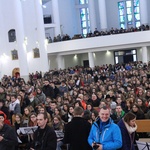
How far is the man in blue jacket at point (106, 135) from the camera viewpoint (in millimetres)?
4930

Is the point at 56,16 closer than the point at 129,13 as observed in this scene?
Yes

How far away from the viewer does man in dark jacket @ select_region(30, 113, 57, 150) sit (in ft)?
16.1

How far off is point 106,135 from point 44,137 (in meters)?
0.90

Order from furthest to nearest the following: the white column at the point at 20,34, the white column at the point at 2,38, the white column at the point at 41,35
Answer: the white column at the point at 2,38
the white column at the point at 20,34
the white column at the point at 41,35

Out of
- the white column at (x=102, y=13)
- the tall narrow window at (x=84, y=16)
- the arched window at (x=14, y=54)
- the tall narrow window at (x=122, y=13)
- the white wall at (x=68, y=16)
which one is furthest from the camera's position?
the tall narrow window at (x=84, y=16)

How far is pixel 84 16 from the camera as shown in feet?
128

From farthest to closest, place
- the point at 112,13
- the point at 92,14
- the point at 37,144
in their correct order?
the point at 112,13 → the point at 92,14 → the point at 37,144

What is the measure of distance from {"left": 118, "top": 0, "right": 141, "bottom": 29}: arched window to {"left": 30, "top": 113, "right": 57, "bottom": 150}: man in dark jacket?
32.8m

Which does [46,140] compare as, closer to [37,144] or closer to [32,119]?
[37,144]

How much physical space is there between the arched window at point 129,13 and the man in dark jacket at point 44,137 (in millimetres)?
32756

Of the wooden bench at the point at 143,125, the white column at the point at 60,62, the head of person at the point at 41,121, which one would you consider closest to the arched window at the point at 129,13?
the white column at the point at 60,62

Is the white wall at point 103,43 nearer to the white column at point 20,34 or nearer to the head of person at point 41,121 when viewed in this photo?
the white column at point 20,34

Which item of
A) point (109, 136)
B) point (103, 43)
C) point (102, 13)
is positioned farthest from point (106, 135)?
point (102, 13)

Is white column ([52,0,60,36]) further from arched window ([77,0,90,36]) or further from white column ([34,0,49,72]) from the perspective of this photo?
arched window ([77,0,90,36])
